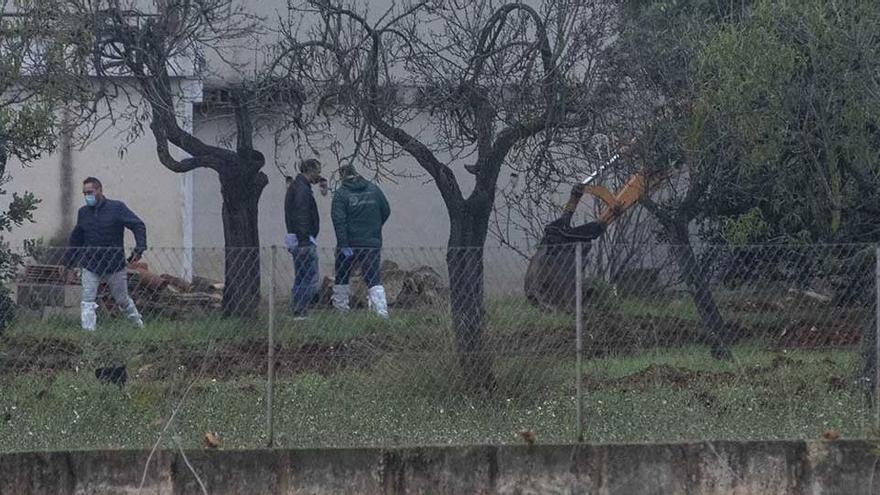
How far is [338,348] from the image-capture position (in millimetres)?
9156

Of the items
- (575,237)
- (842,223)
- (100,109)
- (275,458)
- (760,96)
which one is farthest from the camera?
(100,109)

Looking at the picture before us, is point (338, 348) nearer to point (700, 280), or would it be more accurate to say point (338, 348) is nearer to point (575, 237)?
point (700, 280)

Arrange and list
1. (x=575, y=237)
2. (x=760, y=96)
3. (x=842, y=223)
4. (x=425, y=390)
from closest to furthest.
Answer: (x=425, y=390), (x=760, y=96), (x=842, y=223), (x=575, y=237)

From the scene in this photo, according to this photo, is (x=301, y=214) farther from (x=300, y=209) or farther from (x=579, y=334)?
(x=579, y=334)

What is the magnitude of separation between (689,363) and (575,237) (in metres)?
4.74

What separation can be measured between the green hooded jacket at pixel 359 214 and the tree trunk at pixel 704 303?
535 cm

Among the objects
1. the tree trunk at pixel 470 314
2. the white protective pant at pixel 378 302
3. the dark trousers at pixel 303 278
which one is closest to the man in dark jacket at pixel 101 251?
the dark trousers at pixel 303 278

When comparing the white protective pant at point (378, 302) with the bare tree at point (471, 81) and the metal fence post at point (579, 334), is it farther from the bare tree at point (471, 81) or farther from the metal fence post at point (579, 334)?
the metal fence post at point (579, 334)

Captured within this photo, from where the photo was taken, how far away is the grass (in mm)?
9133

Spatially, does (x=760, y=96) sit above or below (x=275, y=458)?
above

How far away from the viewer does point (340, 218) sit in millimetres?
15555

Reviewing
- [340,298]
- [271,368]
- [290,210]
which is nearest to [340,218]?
[290,210]

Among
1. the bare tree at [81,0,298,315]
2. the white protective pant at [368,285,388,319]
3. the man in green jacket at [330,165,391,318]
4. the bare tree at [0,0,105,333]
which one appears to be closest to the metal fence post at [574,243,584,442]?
the white protective pant at [368,285,388,319]

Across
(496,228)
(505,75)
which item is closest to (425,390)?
(505,75)
